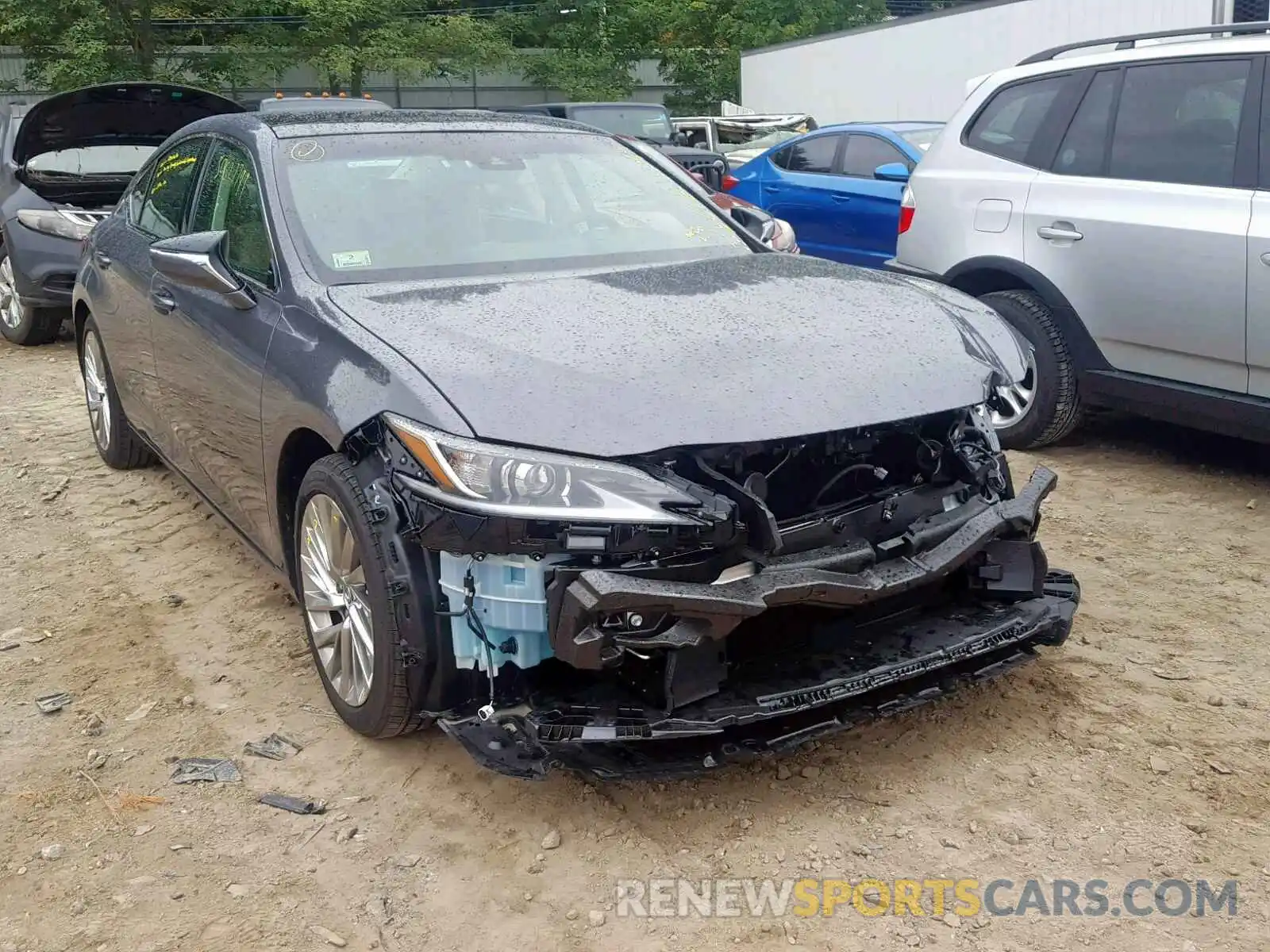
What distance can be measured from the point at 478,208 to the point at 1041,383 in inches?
120

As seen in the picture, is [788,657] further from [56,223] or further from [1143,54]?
[56,223]

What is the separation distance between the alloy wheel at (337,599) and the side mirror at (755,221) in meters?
2.02

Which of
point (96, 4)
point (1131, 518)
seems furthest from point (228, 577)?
point (96, 4)

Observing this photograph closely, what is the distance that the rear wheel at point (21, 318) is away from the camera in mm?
9093

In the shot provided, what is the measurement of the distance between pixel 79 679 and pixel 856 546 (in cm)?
251

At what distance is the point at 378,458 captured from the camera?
117 inches

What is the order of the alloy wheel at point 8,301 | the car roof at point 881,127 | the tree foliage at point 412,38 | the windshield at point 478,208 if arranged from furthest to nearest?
the tree foliage at point 412,38
the car roof at point 881,127
the alloy wheel at point 8,301
the windshield at point 478,208

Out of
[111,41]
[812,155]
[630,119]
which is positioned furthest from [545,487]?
[111,41]

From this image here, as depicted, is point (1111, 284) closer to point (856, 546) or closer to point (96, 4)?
point (856, 546)

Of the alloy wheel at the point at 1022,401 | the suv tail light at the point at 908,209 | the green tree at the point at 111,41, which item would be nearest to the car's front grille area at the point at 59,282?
the suv tail light at the point at 908,209

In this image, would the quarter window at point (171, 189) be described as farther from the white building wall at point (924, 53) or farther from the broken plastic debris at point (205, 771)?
the white building wall at point (924, 53)

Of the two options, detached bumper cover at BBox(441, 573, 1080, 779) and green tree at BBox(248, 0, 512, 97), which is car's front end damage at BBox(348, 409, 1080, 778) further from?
green tree at BBox(248, 0, 512, 97)

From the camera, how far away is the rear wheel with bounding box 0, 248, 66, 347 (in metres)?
9.09

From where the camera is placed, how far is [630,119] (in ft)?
52.2
